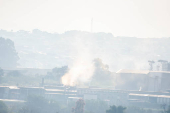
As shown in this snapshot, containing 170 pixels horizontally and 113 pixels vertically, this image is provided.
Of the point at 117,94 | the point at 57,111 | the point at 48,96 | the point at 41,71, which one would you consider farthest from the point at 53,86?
the point at 41,71

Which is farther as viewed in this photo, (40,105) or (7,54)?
(7,54)

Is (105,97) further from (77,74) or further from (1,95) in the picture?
(77,74)

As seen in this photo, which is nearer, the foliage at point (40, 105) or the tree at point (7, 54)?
the foliage at point (40, 105)

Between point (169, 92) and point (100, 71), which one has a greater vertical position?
point (100, 71)

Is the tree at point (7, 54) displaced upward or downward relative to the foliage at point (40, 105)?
upward

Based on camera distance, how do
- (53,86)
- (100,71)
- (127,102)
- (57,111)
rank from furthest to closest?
(100,71) → (53,86) → (127,102) → (57,111)

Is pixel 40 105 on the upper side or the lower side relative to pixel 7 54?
lower

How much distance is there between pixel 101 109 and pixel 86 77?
39686mm

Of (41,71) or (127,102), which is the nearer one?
(127,102)

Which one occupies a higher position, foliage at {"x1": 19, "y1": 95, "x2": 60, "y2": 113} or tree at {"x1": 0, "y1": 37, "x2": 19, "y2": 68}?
tree at {"x1": 0, "y1": 37, "x2": 19, "y2": 68}

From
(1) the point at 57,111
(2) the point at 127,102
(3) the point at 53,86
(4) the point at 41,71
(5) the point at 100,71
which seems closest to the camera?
(1) the point at 57,111

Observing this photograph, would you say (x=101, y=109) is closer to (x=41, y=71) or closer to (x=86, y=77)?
(x=86, y=77)

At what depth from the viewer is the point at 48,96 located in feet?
257

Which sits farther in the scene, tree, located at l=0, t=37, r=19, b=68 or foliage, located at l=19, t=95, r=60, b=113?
tree, located at l=0, t=37, r=19, b=68
